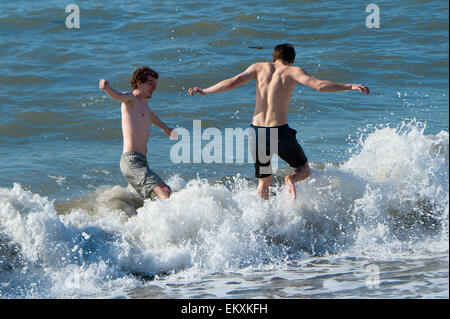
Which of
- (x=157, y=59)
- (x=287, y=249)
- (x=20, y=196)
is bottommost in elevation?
(x=287, y=249)

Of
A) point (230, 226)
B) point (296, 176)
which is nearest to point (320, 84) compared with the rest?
point (296, 176)

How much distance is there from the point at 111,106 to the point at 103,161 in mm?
2207

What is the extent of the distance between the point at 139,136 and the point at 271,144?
1.27 metres

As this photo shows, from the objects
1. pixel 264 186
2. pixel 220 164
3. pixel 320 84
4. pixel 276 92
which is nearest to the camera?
pixel 320 84

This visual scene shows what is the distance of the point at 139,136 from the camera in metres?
6.76

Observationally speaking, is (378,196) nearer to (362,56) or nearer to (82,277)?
(82,277)

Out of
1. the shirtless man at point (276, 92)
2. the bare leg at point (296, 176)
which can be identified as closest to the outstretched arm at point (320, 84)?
the shirtless man at point (276, 92)

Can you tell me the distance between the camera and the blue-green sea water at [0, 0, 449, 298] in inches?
240

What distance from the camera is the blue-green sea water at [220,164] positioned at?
610 centimetres

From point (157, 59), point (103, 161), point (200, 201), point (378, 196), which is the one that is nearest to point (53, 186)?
point (103, 161)

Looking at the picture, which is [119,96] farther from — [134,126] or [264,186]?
[264,186]

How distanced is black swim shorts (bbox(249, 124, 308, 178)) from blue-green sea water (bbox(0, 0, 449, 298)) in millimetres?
556

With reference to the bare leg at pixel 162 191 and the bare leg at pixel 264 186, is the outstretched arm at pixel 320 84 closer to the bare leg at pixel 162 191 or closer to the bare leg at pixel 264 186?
the bare leg at pixel 264 186

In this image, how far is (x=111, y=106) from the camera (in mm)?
11234
